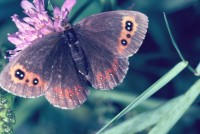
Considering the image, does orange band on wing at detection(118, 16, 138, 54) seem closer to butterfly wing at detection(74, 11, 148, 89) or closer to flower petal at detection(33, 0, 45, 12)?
butterfly wing at detection(74, 11, 148, 89)

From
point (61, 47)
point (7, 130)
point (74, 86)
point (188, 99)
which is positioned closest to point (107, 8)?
point (61, 47)

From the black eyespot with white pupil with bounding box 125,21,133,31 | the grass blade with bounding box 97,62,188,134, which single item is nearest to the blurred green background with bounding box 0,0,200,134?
the black eyespot with white pupil with bounding box 125,21,133,31

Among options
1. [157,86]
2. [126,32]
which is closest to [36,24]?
[126,32]

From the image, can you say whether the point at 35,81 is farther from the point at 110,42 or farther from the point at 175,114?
the point at 175,114

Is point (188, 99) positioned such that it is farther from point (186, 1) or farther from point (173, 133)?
point (186, 1)

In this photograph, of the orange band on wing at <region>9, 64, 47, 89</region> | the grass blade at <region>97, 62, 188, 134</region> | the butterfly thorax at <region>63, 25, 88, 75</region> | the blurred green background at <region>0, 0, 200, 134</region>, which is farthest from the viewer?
the blurred green background at <region>0, 0, 200, 134</region>

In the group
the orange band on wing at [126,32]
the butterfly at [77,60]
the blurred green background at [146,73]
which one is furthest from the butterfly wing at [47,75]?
the blurred green background at [146,73]

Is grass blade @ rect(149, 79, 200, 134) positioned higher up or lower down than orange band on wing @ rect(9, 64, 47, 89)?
lower down

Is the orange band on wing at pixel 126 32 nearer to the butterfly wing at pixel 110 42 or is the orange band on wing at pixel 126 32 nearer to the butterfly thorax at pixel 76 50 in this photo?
the butterfly wing at pixel 110 42
